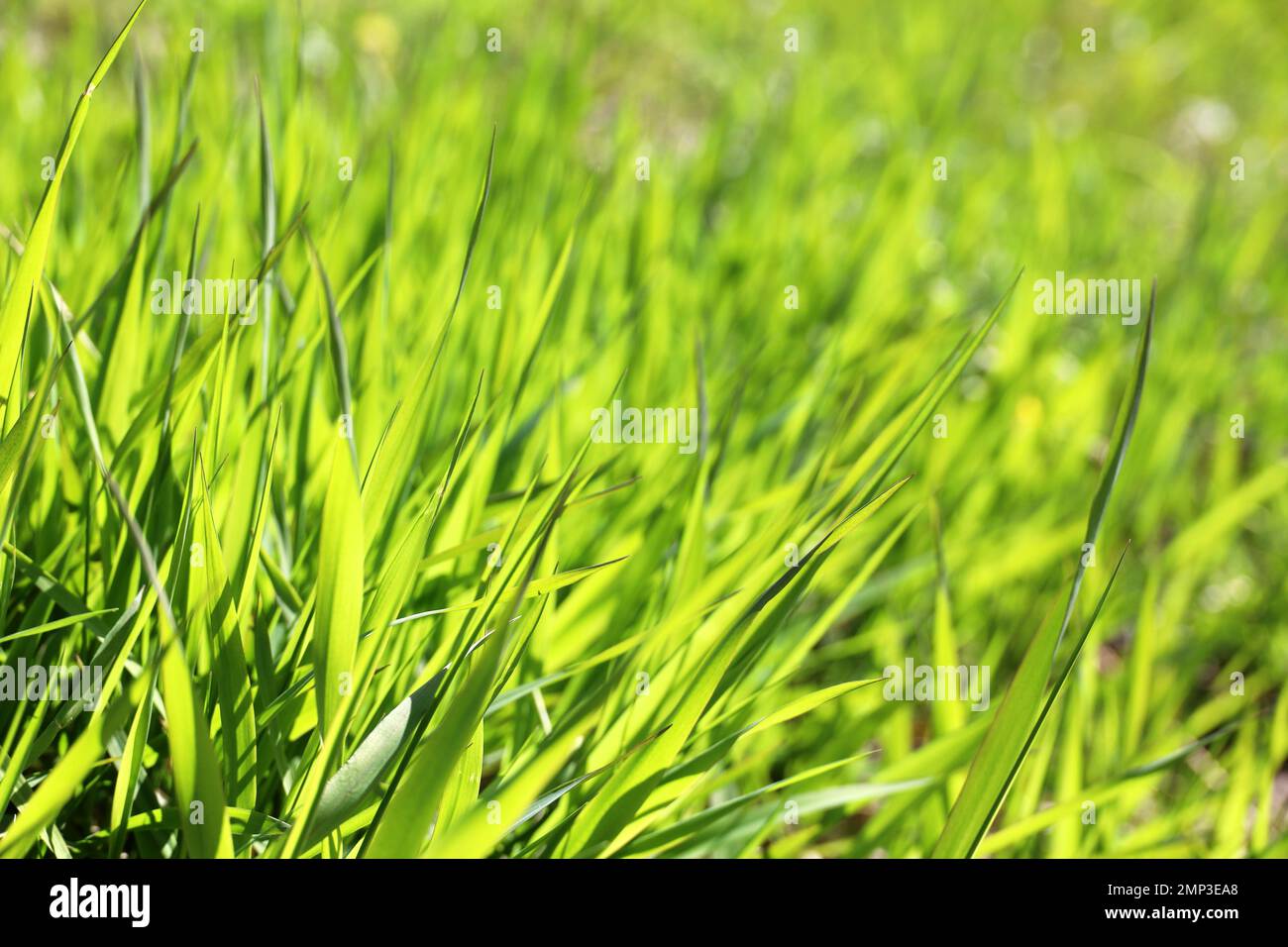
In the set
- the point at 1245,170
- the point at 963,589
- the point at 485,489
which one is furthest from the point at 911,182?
the point at 1245,170

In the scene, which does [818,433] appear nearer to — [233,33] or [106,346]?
[106,346]

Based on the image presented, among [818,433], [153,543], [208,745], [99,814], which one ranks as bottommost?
[99,814]

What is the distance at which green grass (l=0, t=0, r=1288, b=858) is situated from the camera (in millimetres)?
636

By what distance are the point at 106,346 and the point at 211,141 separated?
68 centimetres

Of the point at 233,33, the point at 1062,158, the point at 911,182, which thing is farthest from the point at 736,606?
the point at 1062,158

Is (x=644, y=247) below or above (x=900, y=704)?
above

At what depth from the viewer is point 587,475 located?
71cm

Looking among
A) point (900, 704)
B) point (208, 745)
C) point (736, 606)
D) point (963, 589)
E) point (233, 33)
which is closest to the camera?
point (208, 745)

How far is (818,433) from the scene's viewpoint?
128cm

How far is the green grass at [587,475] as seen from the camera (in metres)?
0.64

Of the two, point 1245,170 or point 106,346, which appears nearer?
point 106,346

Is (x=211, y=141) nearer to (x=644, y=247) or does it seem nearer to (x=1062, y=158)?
(x=644, y=247)

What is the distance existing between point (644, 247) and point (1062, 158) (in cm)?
138

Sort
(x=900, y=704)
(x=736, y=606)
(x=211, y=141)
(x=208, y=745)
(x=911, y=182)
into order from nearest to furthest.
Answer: (x=208, y=745) → (x=736, y=606) → (x=900, y=704) → (x=211, y=141) → (x=911, y=182)
